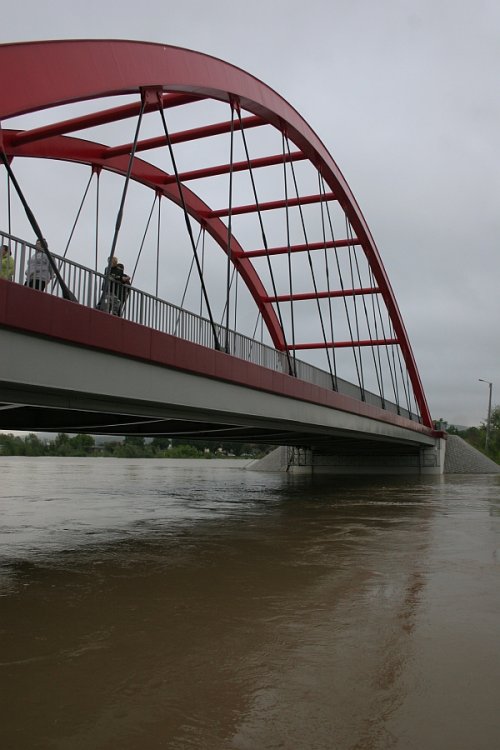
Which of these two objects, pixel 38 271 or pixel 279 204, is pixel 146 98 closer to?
pixel 38 271

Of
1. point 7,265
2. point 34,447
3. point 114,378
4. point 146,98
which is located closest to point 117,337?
point 114,378

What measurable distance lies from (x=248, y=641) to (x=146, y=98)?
33.4 ft

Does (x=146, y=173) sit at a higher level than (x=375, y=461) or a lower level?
higher

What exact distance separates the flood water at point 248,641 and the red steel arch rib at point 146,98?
20.9 feet

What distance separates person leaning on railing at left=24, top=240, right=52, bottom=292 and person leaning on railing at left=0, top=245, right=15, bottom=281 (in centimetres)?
76

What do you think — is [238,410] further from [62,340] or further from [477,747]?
[477,747]

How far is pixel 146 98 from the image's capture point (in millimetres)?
12531

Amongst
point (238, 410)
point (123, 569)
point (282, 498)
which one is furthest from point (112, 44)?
point (282, 498)

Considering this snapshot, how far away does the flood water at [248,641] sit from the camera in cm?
402

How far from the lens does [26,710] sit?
4.25m

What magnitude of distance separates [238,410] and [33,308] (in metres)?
6.44

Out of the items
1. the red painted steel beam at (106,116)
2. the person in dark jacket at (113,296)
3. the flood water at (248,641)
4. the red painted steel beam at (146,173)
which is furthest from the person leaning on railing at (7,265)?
the red painted steel beam at (146,173)

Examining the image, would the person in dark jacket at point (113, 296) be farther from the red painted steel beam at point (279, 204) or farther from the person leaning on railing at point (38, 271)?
the red painted steel beam at point (279, 204)

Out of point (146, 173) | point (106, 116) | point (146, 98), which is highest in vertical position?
point (146, 173)
